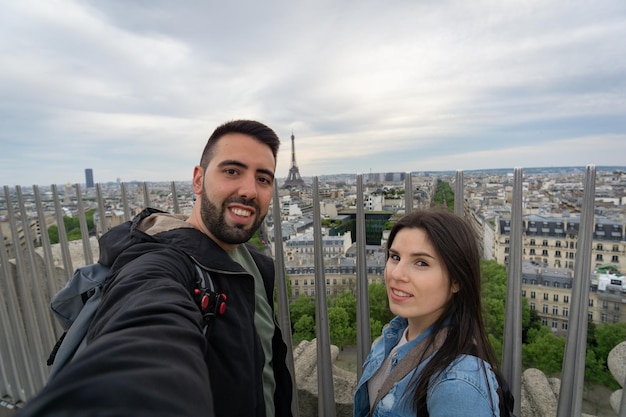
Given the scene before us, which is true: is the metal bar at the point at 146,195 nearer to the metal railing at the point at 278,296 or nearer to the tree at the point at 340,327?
the metal railing at the point at 278,296

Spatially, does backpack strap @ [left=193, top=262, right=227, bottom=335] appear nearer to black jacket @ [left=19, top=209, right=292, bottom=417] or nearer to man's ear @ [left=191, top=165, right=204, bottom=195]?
black jacket @ [left=19, top=209, right=292, bottom=417]

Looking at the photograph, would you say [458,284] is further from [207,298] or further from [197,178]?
[197,178]

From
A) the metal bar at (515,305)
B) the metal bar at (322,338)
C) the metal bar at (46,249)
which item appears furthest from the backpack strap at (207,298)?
the metal bar at (46,249)

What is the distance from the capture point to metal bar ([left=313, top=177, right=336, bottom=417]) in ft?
7.48

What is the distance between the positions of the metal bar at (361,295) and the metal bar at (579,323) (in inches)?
42.2

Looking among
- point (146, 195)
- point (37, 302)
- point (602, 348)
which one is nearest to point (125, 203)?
point (146, 195)

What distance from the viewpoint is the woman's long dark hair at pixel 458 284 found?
1.30 m

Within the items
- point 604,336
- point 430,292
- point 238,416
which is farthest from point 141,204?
point 604,336

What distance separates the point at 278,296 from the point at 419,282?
1.29m

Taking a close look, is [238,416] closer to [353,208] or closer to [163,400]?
[163,400]

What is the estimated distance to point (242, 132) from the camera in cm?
168

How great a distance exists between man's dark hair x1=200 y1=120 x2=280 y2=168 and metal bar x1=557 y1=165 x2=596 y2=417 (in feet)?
5.10

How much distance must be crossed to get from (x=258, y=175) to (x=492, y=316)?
1.66 metres

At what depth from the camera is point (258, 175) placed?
1.68m
